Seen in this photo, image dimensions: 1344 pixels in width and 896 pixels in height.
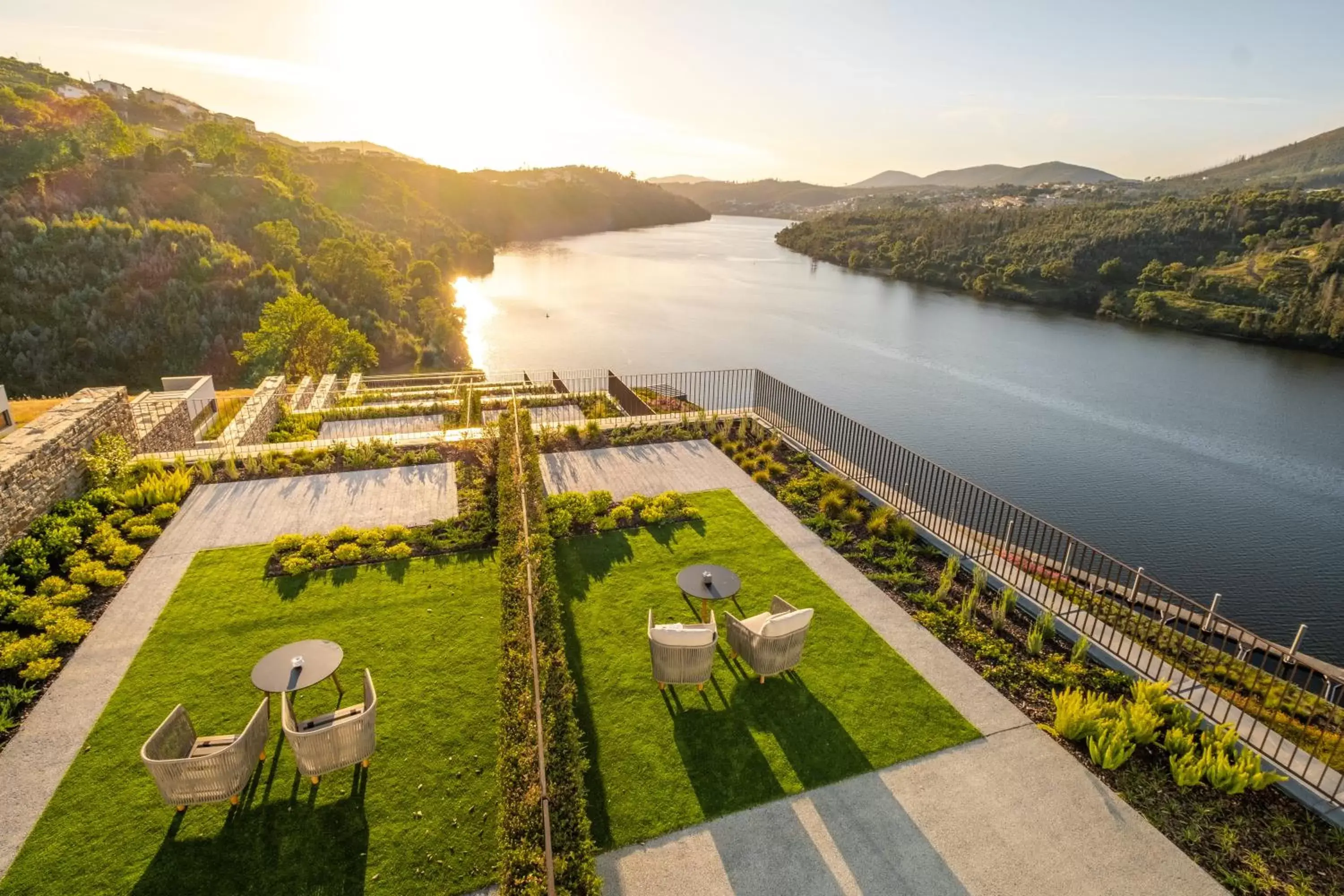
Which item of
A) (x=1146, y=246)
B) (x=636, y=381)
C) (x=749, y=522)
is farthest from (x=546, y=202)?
(x=749, y=522)

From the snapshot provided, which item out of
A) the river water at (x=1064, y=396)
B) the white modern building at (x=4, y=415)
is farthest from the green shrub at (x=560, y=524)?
the river water at (x=1064, y=396)

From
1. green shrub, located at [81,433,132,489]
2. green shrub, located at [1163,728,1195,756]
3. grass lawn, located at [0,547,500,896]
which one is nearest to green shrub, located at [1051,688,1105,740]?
green shrub, located at [1163,728,1195,756]

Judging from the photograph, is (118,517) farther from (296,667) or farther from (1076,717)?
(1076,717)

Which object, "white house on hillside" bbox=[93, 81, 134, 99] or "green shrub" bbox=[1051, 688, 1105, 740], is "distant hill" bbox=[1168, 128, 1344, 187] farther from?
"white house on hillside" bbox=[93, 81, 134, 99]

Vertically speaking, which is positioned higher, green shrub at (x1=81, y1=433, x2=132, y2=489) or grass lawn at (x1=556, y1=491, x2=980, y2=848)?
green shrub at (x1=81, y1=433, x2=132, y2=489)

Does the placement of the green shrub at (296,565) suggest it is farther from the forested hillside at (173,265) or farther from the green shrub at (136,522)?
Answer: the forested hillside at (173,265)

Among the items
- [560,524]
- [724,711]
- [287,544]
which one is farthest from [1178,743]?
[287,544]
